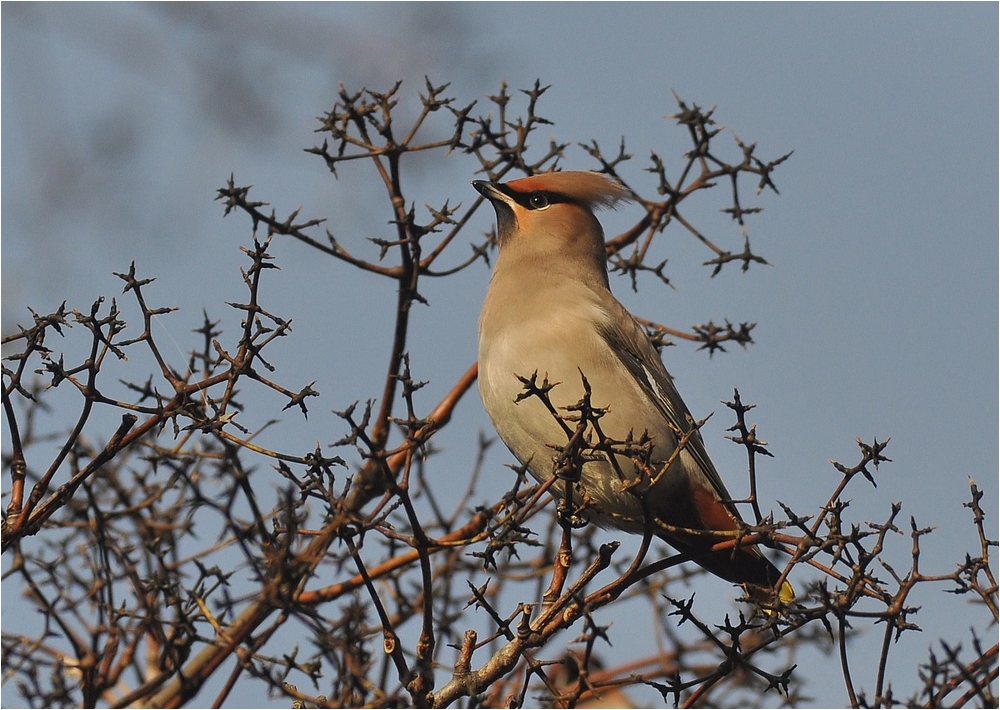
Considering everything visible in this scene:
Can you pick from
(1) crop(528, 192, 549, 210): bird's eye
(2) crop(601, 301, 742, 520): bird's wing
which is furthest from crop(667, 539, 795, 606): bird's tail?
(1) crop(528, 192, 549, 210): bird's eye

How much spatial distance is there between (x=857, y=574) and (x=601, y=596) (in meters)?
0.72

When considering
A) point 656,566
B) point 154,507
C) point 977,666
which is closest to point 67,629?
point 154,507

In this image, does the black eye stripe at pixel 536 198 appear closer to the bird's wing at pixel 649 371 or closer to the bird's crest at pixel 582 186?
the bird's crest at pixel 582 186

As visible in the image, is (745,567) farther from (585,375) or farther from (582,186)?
(582,186)

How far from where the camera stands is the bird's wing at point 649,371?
14.3ft

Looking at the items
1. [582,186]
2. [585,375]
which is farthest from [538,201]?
[585,375]

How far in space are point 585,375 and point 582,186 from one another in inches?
48.9

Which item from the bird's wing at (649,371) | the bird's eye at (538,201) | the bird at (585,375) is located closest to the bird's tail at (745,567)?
the bird at (585,375)

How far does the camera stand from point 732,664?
A: 2.84 m

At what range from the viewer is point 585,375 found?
158 inches

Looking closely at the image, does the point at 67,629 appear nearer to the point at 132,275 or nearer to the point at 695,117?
the point at 132,275

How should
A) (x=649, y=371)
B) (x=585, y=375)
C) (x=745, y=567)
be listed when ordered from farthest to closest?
(x=649, y=371), (x=745, y=567), (x=585, y=375)

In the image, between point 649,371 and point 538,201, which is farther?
point 538,201

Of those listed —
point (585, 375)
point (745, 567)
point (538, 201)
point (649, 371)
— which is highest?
point (538, 201)
